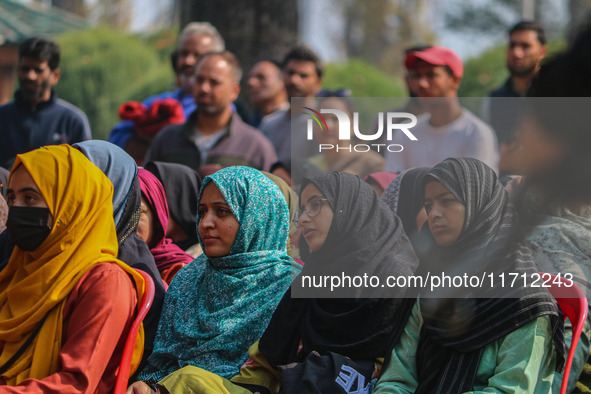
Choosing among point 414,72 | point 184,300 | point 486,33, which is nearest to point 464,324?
point 184,300

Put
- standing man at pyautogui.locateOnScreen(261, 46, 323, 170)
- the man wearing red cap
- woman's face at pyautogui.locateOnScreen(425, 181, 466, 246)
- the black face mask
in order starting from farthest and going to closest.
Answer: standing man at pyautogui.locateOnScreen(261, 46, 323, 170) → the man wearing red cap → the black face mask → woman's face at pyautogui.locateOnScreen(425, 181, 466, 246)

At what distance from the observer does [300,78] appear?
6836mm

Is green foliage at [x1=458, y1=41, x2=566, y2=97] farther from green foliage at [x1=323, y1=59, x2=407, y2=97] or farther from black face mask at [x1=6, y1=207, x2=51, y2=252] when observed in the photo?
black face mask at [x1=6, y1=207, x2=51, y2=252]

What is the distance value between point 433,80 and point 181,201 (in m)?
2.15

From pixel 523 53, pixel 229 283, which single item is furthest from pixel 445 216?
pixel 523 53

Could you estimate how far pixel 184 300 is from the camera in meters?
3.47

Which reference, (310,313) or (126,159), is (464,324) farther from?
(126,159)

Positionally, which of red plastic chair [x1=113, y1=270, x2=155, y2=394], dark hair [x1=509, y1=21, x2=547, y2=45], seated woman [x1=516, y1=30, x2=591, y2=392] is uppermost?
dark hair [x1=509, y1=21, x2=547, y2=45]

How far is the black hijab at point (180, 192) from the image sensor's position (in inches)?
167

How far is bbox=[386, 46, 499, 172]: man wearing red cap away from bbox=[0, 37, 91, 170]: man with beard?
2387mm

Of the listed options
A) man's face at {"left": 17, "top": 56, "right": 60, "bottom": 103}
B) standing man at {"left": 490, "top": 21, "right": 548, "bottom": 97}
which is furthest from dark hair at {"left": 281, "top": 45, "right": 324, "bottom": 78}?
man's face at {"left": 17, "top": 56, "right": 60, "bottom": 103}

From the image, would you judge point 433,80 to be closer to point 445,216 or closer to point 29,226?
point 445,216

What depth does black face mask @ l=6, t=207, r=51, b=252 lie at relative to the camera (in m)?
3.12

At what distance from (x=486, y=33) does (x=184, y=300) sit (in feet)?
72.1
